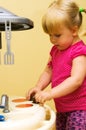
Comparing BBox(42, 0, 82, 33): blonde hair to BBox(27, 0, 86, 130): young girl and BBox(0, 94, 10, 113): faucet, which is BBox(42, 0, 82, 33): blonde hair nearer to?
BBox(27, 0, 86, 130): young girl

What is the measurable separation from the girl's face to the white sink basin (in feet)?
0.67

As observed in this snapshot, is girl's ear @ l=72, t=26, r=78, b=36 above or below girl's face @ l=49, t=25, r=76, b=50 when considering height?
above

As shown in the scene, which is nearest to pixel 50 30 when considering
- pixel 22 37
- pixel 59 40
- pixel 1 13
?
pixel 59 40

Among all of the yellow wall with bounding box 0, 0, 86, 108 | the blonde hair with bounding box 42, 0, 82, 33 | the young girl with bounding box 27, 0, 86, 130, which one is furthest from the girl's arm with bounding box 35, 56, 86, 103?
the yellow wall with bounding box 0, 0, 86, 108

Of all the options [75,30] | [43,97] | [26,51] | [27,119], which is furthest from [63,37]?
[26,51]

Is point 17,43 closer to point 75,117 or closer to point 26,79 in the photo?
point 26,79

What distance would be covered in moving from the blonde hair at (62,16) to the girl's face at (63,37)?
0.01 metres

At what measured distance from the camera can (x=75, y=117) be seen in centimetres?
86

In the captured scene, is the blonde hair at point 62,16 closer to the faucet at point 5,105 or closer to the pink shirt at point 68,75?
the pink shirt at point 68,75

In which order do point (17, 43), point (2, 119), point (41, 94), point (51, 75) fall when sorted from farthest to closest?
point (17, 43) < point (51, 75) < point (41, 94) < point (2, 119)

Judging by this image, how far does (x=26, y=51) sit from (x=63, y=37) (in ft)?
1.74

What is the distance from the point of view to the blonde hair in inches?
32.5

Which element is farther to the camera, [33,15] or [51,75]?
[33,15]

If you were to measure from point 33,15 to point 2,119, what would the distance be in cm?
78
